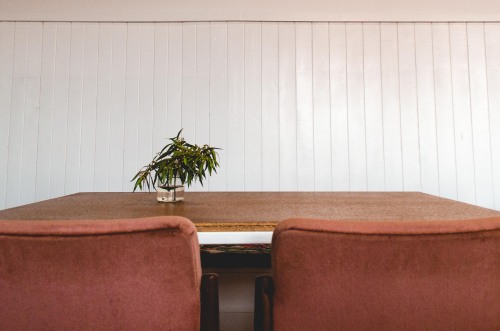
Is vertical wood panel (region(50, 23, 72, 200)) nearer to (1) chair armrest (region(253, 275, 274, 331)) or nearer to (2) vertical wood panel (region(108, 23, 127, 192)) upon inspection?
(2) vertical wood panel (region(108, 23, 127, 192))

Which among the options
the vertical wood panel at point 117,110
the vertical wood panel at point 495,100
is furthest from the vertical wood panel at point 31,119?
the vertical wood panel at point 495,100

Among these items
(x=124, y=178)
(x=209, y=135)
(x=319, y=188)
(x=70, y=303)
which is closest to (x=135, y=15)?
(x=209, y=135)

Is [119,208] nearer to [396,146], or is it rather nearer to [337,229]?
[337,229]

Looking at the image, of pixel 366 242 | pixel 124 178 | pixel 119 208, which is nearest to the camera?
pixel 366 242

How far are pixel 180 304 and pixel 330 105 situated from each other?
2.33m

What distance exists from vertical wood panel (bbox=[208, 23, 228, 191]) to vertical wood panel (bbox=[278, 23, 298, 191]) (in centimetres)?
45

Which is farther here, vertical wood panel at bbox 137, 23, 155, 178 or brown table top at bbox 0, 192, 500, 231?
vertical wood panel at bbox 137, 23, 155, 178

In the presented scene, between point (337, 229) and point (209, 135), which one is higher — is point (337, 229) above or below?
below

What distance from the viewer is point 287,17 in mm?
2641

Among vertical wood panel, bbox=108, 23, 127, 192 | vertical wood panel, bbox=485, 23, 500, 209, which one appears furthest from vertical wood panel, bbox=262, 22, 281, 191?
vertical wood panel, bbox=485, 23, 500, 209

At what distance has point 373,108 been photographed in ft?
8.67

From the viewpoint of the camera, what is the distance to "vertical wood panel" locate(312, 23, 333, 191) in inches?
104

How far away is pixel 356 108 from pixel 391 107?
0.92 feet

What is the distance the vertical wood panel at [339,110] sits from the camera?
2637 mm
